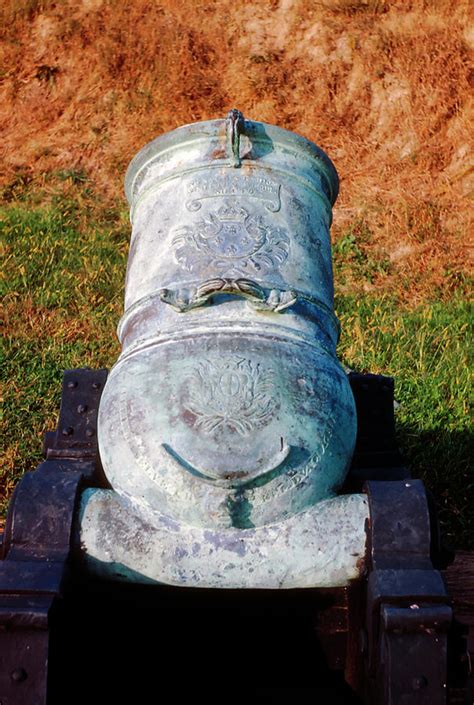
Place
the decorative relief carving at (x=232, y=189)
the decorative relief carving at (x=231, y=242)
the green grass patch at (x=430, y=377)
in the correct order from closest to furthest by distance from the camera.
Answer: the decorative relief carving at (x=231, y=242) → the decorative relief carving at (x=232, y=189) → the green grass patch at (x=430, y=377)

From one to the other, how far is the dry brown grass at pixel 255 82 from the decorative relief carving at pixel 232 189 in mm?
5718

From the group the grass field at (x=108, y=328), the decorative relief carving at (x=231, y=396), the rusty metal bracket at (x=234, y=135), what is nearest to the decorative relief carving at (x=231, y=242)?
the rusty metal bracket at (x=234, y=135)

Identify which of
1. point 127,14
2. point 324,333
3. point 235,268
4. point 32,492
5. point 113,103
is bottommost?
point 32,492

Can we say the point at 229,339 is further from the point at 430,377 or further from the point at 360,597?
the point at 430,377

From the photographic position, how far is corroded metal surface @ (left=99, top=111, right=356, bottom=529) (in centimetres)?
247

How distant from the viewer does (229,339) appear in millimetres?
2623

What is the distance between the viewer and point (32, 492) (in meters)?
2.51

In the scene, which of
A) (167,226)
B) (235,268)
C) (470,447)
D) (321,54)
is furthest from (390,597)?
(321,54)

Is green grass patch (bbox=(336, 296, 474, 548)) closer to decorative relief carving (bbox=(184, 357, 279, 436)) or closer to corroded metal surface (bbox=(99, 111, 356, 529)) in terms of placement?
corroded metal surface (bbox=(99, 111, 356, 529))

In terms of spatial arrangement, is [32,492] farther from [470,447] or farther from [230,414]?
[470,447]

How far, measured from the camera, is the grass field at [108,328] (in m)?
4.94

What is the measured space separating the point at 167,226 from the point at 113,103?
6.90 meters

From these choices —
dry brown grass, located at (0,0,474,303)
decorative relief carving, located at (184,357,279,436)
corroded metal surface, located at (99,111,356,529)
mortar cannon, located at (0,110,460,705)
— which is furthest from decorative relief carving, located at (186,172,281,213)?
dry brown grass, located at (0,0,474,303)

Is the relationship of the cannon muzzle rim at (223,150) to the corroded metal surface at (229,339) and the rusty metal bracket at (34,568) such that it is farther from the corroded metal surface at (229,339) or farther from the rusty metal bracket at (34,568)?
the rusty metal bracket at (34,568)
